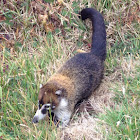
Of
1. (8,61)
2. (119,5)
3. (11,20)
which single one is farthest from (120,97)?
(11,20)

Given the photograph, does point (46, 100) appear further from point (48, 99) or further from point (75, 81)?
point (75, 81)

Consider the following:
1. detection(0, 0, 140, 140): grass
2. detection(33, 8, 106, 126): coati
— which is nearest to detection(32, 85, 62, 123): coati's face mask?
detection(33, 8, 106, 126): coati

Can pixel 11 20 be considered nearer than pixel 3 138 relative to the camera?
No

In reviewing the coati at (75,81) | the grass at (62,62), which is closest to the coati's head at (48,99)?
the coati at (75,81)

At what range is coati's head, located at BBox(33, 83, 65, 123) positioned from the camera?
3.72m

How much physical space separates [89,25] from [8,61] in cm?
189

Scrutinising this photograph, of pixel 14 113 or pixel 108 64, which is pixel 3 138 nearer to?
pixel 14 113

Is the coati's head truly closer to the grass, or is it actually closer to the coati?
the coati

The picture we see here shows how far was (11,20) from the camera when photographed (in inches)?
210

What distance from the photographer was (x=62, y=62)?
15.9ft

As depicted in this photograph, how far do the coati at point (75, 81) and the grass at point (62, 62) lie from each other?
0.57ft

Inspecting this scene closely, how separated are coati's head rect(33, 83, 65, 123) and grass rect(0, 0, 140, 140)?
0.48 feet

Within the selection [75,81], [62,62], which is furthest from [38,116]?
[62,62]

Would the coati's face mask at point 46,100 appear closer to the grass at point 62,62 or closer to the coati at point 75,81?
the coati at point 75,81
